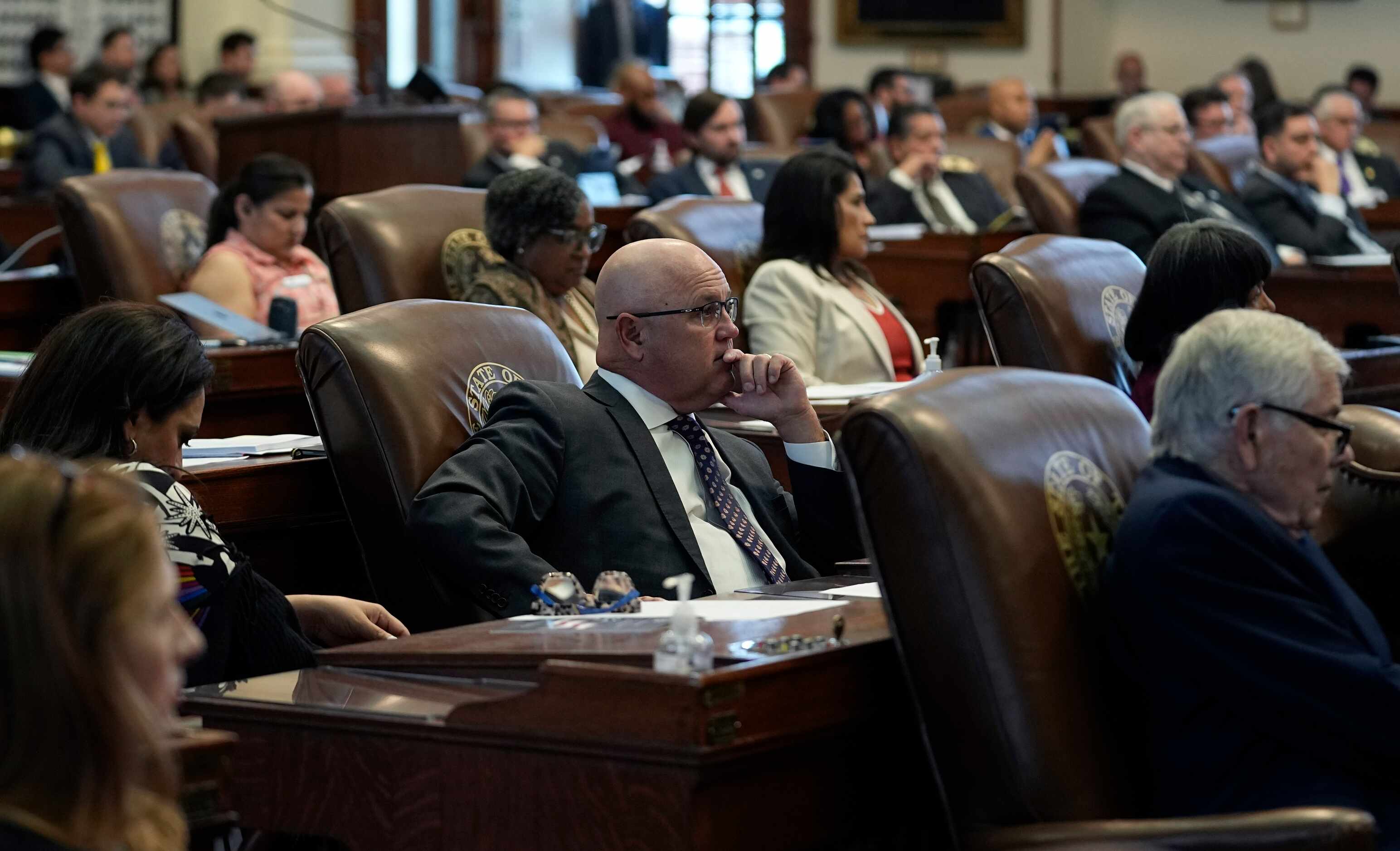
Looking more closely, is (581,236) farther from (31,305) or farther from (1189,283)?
(31,305)

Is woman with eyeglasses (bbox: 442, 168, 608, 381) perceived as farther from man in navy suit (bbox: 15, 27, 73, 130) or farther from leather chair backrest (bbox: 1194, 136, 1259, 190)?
man in navy suit (bbox: 15, 27, 73, 130)

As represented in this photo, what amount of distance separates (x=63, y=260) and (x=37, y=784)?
417 cm

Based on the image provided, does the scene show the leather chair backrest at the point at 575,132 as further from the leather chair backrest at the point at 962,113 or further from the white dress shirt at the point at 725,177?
the leather chair backrest at the point at 962,113

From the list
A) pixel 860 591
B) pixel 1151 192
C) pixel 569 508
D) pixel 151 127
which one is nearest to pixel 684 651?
pixel 860 591

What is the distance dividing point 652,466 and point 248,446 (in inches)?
29.3

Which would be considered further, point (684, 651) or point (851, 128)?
point (851, 128)

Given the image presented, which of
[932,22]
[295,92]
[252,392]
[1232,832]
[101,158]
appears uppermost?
[932,22]

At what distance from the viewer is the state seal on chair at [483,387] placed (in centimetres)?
272

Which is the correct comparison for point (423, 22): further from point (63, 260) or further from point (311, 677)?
point (311, 677)

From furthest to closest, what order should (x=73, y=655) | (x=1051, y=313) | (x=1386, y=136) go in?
(x=1386, y=136), (x=1051, y=313), (x=73, y=655)

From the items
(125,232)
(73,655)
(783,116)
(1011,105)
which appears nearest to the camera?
(73,655)

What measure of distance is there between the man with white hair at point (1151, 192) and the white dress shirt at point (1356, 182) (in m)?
2.16

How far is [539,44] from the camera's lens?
43.2ft

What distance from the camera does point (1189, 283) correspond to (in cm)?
315
